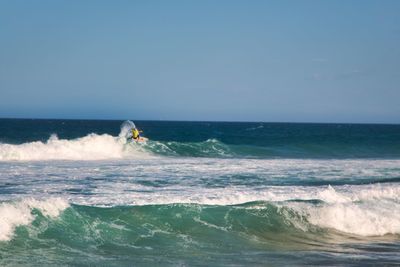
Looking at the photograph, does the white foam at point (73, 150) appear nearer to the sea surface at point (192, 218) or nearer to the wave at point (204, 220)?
the sea surface at point (192, 218)

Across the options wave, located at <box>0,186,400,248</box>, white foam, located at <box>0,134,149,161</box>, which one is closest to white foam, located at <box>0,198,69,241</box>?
wave, located at <box>0,186,400,248</box>

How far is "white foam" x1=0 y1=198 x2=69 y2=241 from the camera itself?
1218cm

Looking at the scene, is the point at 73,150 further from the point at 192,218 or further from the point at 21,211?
the point at 21,211

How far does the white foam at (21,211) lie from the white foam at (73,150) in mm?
17266

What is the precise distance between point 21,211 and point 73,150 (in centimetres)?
2064

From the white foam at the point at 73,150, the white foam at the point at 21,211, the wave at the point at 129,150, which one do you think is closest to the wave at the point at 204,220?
the white foam at the point at 21,211

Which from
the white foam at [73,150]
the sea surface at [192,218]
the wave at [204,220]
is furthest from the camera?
the white foam at [73,150]

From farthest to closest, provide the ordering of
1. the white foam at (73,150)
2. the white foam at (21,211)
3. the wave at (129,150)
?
the wave at (129,150) → the white foam at (73,150) → the white foam at (21,211)

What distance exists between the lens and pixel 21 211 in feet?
42.5

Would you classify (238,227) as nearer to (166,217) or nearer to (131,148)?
(166,217)

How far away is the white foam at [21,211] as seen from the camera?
40.0ft

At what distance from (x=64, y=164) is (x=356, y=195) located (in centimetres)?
1394

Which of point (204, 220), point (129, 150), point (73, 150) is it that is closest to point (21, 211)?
point (204, 220)

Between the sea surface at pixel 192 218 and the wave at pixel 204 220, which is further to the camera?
the wave at pixel 204 220
